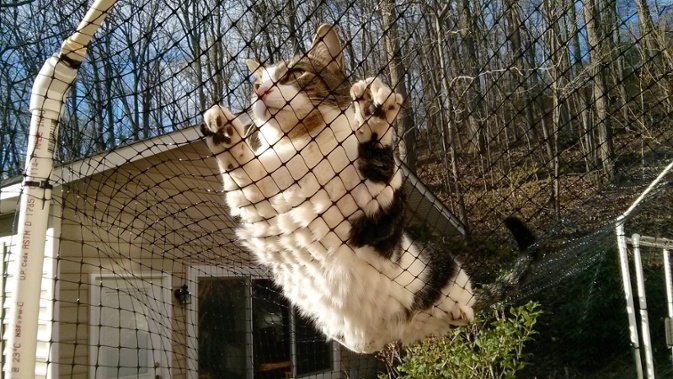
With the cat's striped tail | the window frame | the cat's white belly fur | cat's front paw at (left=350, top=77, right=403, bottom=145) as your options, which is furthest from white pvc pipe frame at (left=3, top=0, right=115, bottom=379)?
the window frame

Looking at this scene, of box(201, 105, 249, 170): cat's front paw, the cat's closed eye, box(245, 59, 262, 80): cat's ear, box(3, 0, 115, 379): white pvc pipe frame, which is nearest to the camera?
box(3, 0, 115, 379): white pvc pipe frame

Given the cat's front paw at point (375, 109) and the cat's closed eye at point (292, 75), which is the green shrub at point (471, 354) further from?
the cat's front paw at point (375, 109)

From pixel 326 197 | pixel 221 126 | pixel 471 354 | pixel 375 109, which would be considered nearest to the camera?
pixel 375 109

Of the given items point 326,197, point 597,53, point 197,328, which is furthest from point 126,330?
point 597,53

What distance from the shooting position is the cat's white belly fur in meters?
2.04

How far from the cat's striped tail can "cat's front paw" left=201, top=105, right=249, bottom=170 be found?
65.0 inches

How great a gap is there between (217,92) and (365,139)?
1162 mm

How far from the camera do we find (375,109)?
1.74m

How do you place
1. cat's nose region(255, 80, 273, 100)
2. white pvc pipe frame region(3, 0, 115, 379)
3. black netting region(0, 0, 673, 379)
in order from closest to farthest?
white pvc pipe frame region(3, 0, 115, 379) → black netting region(0, 0, 673, 379) → cat's nose region(255, 80, 273, 100)

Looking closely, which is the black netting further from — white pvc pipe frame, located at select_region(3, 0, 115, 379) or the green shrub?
the green shrub

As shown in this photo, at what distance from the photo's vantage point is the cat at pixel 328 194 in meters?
1.88

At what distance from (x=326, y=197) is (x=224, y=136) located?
44cm

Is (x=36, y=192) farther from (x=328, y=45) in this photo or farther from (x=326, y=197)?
(x=328, y=45)

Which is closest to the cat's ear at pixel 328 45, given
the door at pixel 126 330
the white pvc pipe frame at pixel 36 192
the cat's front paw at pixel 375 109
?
the cat's front paw at pixel 375 109
